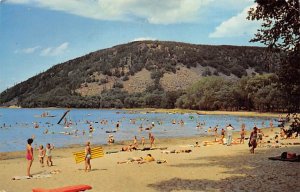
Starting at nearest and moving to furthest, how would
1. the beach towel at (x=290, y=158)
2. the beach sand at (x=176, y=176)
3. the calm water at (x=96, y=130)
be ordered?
the beach sand at (x=176, y=176) < the beach towel at (x=290, y=158) < the calm water at (x=96, y=130)

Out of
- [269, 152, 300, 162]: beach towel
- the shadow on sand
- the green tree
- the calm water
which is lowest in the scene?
the calm water

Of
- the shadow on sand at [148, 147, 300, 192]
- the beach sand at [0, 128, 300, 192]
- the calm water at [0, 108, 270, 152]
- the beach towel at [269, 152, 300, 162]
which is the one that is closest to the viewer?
the shadow on sand at [148, 147, 300, 192]

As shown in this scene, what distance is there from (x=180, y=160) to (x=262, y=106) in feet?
281

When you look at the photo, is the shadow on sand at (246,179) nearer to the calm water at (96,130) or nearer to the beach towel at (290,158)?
the beach towel at (290,158)

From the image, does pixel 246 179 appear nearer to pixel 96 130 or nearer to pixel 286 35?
pixel 286 35

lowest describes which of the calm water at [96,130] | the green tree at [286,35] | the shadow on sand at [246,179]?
the calm water at [96,130]

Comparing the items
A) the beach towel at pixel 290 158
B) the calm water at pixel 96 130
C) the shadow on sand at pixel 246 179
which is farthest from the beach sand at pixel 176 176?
the calm water at pixel 96 130

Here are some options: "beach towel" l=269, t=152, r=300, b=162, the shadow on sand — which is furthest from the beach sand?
"beach towel" l=269, t=152, r=300, b=162

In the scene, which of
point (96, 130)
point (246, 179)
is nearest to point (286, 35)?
point (246, 179)

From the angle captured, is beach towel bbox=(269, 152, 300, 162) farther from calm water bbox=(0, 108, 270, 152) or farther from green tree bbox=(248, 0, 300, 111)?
calm water bbox=(0, 108, 270, 152)

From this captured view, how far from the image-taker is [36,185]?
54.5 feet

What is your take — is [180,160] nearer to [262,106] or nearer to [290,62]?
[290,62]

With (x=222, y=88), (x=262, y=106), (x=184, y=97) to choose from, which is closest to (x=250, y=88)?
(x=262, y=106)

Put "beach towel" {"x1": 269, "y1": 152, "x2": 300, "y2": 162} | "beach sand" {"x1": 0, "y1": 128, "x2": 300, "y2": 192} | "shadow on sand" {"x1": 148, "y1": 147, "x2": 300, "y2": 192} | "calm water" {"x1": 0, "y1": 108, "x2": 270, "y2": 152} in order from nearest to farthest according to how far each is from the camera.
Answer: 1. "shadow on sand" {"x1": 148, "y1": 147, "x2": 300, "y2": 192}
2. "beach sand" {"x1": 0, "y1": 128, "x2": 300, "y2": 192}
3. "beach towel" {"x1": 269, "y1": 152, "x2": 300, "y2": 162}
4. "calm water" {"x1": 0, "y1": 108, "x2": 270, "y2": 152}
